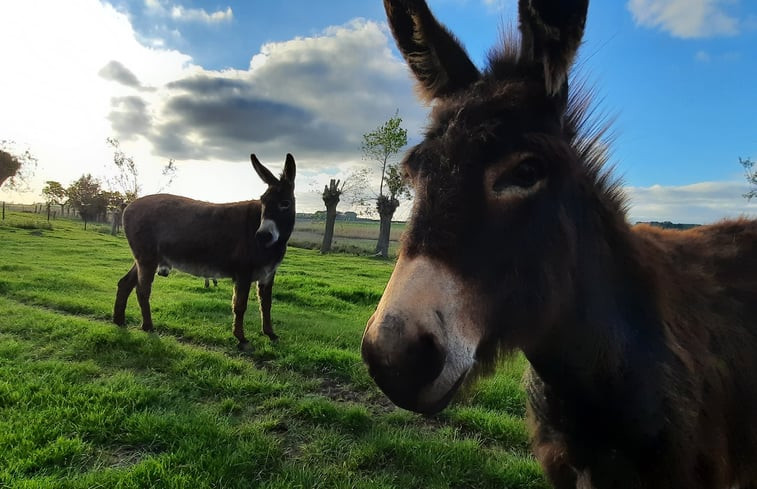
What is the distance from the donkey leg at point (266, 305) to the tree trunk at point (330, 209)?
23369mm

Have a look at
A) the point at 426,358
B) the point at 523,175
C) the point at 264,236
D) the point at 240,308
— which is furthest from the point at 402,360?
the point at 264,236

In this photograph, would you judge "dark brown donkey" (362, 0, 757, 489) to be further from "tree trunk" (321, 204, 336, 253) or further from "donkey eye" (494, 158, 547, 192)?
"tree trunk" (321, 204, 336, 253)

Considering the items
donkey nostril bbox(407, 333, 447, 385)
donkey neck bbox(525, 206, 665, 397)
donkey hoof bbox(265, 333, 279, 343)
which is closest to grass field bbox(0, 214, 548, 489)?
donkey hoof bbox(265, 333, 279, 343)

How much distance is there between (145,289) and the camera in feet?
25.3

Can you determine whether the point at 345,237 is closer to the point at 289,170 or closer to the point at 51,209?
the point at 289,170

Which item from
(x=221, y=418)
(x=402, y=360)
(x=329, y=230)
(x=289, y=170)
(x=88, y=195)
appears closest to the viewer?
(x=402, y=360)

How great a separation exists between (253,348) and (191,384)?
66.1 inches

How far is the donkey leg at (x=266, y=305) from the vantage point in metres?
7.47

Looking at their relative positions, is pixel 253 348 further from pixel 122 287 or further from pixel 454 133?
pixel 454 133

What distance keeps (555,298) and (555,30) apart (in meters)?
1.05

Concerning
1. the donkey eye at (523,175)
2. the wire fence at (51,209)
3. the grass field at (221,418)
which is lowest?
the grass field at (221,418)

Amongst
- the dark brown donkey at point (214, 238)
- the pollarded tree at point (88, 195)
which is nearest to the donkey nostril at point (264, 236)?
the dark brown donkey at point (214, 238)

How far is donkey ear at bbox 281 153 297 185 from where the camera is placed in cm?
786

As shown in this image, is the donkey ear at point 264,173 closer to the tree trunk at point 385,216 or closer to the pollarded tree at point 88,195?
the tree trunk at point 385,216
